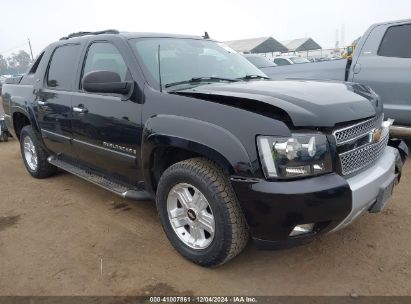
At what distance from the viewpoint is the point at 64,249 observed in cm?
337

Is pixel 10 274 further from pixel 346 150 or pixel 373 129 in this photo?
pixel 373 129

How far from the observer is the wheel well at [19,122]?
557cm

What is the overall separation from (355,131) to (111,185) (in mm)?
2227

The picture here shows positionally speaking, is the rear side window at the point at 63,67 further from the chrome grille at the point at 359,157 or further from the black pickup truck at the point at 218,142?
the chrome grille at the point at 359,157

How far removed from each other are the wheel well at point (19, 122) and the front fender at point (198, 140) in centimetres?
317

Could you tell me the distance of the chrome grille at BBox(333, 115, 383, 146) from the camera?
102 inches

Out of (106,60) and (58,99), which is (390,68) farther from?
(58,99)


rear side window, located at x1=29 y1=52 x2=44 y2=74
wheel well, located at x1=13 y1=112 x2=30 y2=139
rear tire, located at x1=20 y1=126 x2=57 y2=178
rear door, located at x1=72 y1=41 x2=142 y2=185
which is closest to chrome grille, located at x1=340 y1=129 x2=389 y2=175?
rear door, located at x1=72 y1=41 x2=142 y2=185

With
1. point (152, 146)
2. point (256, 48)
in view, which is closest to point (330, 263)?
point (152, 146)

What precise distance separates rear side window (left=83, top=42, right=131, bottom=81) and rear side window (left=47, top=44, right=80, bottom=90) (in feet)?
0.91

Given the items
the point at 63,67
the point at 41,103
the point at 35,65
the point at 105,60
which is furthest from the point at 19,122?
the point at 105,60

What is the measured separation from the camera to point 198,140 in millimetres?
2709

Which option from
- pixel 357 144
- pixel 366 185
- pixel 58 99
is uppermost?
pixel 58 99

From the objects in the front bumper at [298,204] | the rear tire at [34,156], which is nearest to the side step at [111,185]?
the rear tire at [34,156]
